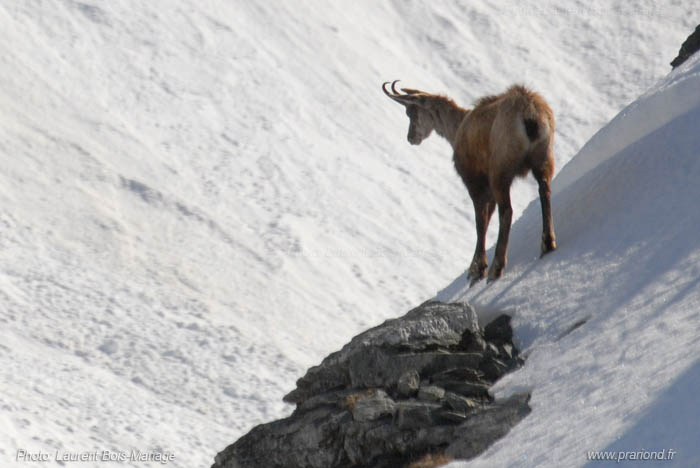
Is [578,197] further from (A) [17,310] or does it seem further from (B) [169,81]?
(B) [169,81]

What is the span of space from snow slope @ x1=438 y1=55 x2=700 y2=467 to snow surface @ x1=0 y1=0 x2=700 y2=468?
0.35ft

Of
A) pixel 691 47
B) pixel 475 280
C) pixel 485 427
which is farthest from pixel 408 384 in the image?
pixel 691 47

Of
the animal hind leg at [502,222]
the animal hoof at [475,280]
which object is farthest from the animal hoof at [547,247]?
the animal hoof at [475,280]

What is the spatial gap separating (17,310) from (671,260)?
30394 mm

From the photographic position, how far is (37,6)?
54094 millimetres

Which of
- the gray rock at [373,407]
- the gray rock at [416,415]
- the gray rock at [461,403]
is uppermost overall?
the gray rock at [461,403]

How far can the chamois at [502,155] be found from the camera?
1198 cm

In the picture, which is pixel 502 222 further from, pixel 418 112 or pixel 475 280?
pixel 418 112

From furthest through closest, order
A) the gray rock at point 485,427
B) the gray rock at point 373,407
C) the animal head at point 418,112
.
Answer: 1. the animal head at point 418,112
2. the gray rock at point 373,407
3. the gray rock at point 485,427

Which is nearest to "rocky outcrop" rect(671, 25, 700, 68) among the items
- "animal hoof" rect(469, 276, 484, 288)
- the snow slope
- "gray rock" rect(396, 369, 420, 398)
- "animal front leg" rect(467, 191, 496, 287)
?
the snow slope

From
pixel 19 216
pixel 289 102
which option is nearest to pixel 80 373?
pixel 19 216

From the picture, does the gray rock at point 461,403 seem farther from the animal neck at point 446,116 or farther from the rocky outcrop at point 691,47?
the rocky outcrop at point 691,47

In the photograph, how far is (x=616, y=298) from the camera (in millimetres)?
10547

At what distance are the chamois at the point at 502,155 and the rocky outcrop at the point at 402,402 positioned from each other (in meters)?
1.46
